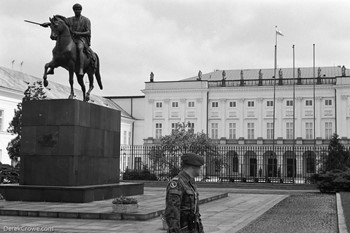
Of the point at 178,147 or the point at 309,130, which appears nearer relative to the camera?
the point at 178,147

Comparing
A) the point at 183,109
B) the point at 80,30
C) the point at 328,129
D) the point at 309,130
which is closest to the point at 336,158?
the point at 80,30

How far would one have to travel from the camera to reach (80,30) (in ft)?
54.0

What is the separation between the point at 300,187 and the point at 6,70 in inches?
1338

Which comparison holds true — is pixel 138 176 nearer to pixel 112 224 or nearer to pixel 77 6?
pixel 77 6

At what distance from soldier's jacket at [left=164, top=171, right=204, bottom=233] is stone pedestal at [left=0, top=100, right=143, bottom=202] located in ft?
31.6

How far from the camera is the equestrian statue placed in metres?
15.8

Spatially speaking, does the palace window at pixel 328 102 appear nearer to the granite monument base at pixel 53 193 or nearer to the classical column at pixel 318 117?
the classical column at pixel 318 117

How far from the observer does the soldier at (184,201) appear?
17.2 ft

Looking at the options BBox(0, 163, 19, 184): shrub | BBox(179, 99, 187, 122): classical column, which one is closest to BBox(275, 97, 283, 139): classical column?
BBox(179, 99, 187, 122): classical column

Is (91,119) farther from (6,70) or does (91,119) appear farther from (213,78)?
(213,78)

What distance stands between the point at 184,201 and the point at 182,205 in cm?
5

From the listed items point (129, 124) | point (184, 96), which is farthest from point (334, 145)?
point (129, 124)

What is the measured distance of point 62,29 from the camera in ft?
51.7

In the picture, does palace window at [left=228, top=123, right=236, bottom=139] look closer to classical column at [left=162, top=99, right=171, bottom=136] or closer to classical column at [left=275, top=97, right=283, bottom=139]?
classical column at [left=275, top=97, right=283, bottom=139]
